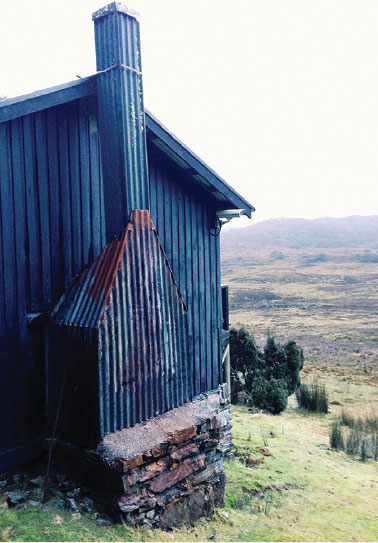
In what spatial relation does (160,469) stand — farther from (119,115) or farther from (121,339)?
(119,115)

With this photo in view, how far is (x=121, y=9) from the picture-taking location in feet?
19.7

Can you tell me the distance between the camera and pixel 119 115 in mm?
6023

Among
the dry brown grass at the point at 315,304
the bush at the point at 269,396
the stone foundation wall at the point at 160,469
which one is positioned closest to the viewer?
the stone foundation wall at the point at 160,469

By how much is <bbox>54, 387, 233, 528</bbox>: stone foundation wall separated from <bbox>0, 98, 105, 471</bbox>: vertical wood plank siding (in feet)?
2.79

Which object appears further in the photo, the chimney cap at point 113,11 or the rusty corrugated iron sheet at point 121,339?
the chimney cap at point 113,11

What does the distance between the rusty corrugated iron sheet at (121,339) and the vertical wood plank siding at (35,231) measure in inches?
14.6

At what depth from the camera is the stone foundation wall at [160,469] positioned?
16.9ft

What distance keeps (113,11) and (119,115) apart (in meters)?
1.30

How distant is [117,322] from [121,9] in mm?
3897

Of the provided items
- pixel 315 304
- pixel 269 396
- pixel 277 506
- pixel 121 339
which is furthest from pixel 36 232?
pixel 315 304

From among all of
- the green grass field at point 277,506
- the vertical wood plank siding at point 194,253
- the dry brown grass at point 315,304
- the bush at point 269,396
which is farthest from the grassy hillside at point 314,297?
the vertical wood plank siding at point 194,253

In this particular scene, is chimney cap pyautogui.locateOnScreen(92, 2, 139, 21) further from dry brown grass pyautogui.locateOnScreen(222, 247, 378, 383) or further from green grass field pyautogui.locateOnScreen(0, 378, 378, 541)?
dry brown grass pyautogui.locateOnScreen(222, 247, 378, 383)

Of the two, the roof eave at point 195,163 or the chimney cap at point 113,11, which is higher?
the chimney cap at point 113,11

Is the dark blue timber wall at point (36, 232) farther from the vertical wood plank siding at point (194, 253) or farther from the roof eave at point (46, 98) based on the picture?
the vertical wood plank siding at point (194, 253)
